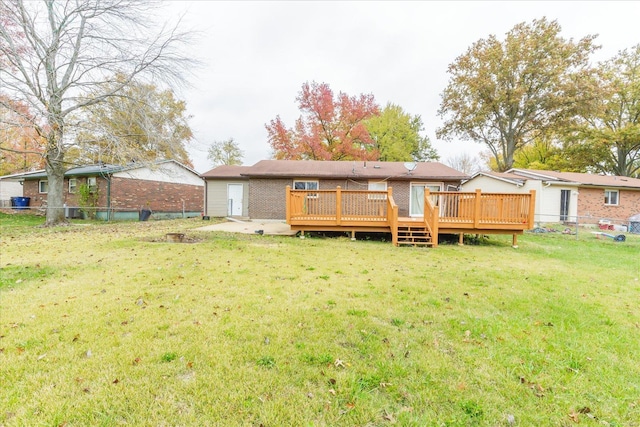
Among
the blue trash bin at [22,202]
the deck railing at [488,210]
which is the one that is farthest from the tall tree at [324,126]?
the blue trash bin at [22,202]

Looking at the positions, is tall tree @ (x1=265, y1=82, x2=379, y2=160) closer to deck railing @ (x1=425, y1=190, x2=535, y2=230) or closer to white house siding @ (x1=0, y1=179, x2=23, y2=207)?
deck railing @ (x1=425, y1=190, x2=535, y2=230)

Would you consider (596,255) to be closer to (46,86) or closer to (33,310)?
(33,310)

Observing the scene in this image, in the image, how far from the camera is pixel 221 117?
852 inches

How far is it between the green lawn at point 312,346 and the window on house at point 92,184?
47.0ft

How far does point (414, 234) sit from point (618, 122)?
96.8 ft

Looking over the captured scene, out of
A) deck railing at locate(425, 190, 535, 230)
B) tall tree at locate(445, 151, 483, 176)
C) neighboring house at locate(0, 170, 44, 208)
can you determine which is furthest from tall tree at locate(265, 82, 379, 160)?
tall tree at locate(445, 151, 483, 176)

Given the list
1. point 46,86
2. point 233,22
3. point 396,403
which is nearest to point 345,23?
point 233,22

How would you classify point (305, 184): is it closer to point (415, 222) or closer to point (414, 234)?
point (415, 222)

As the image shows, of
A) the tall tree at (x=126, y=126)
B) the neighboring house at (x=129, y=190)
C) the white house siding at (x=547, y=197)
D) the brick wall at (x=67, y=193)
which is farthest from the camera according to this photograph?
the brick wall at (x=67, y=193)

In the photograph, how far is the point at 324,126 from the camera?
986 inches

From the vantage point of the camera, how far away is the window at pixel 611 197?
18047 millimetres

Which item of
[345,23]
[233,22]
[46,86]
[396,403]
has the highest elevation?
[345,23]

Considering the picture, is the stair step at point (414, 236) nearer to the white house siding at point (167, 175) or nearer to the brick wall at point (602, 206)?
the white house siding at point (167, 175)

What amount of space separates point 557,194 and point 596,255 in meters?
11.3
